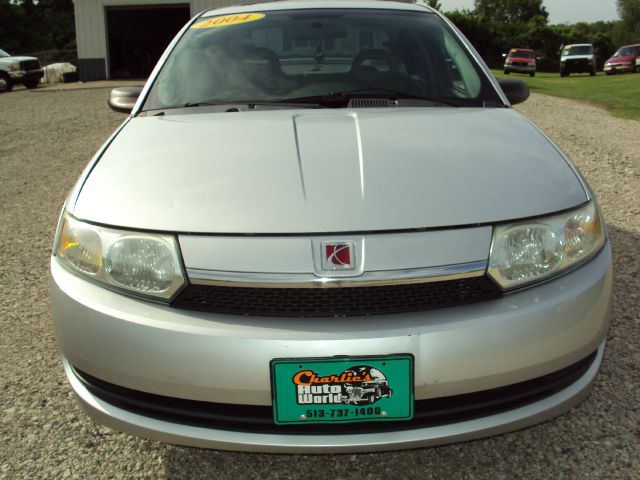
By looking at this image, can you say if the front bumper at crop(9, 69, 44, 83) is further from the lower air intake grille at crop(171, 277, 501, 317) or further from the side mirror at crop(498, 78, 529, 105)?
the lower air intake grille at crop(171, 277, 501, 317)

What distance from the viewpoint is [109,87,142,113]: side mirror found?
285 cm

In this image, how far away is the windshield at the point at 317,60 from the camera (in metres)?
2.63

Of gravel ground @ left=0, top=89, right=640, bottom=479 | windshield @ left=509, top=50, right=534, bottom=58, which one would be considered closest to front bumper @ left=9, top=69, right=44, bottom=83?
gravel ground @ left=0, top=89, right=640, bottom=479

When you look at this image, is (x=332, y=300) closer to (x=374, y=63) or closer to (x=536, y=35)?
(x=374, y=63)

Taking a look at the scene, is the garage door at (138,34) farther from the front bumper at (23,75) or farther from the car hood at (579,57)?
the car hood at (579,57)

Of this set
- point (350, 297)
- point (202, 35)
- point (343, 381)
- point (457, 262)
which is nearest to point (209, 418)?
point (343, 381)

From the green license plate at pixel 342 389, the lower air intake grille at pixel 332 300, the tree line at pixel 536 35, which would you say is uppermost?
the tree line at pixel 536 35

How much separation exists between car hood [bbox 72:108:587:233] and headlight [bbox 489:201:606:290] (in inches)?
1.4

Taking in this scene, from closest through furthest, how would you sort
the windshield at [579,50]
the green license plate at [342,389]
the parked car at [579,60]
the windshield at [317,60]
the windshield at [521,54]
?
the green license plate at [342,389] → the windshield at [317,60] → the parked car at [579,60] → the windshield at [579,50] → the windshield at [521,54]

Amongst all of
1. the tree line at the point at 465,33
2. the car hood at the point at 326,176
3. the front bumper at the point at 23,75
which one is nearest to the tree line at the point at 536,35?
the tree line at the point at 465,33

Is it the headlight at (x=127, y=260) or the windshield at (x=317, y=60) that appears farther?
the windshield at (x=317, y=60)

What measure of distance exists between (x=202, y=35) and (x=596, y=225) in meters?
1.98

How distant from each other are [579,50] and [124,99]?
106ft

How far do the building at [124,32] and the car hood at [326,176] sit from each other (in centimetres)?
1971
